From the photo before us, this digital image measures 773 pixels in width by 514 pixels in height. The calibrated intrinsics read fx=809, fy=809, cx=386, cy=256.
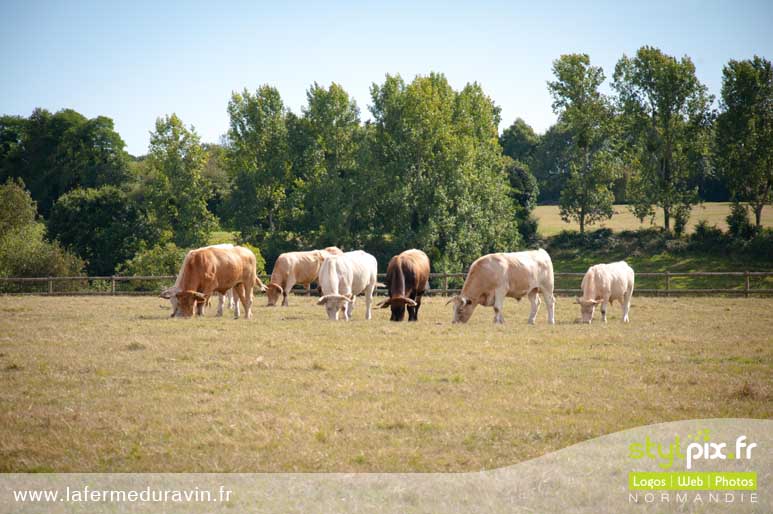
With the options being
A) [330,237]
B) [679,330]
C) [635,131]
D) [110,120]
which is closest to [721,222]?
[635,131]

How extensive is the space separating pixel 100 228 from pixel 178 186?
19.4 ft

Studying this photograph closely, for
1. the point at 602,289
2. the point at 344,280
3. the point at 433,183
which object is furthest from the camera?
the point at 433,183

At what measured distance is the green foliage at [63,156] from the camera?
6544 cm

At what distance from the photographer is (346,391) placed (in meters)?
11.3

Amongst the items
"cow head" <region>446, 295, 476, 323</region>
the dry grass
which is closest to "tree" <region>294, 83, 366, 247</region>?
"cow head" <region>446, 295, 476, 323</region>

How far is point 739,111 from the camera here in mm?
51031

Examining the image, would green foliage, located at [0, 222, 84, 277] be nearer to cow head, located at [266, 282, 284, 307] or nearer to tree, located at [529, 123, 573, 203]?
cow head, located at [266, 282, 284, 307]

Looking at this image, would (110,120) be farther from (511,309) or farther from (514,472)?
(514,472)

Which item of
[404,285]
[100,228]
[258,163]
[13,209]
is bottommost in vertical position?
[404,285]

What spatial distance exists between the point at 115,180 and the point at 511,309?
47565mm

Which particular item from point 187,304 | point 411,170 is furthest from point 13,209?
point 187,304

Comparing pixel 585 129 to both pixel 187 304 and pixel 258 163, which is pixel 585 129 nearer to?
pixel 258 163

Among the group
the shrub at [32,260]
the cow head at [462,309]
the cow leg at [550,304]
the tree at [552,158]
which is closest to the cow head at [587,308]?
the cow leg at [550,304]

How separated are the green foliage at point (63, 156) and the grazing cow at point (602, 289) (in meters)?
51.4
